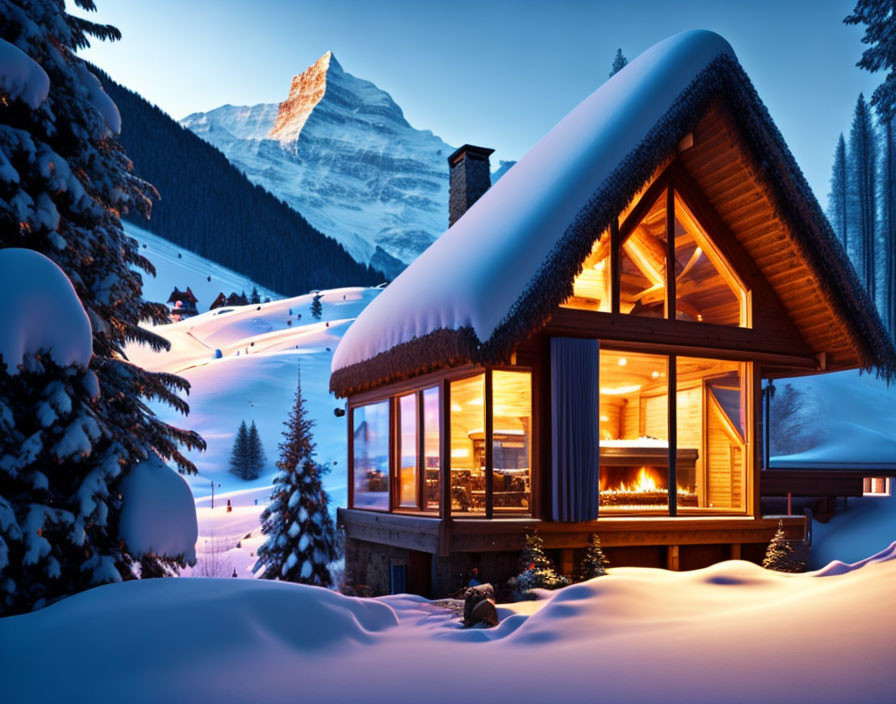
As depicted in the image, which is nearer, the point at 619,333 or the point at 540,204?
the point at 540,204

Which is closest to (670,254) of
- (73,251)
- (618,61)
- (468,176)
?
(468,176)

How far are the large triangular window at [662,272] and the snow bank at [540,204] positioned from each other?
1.29 meters

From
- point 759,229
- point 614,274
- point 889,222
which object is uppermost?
point 889,222

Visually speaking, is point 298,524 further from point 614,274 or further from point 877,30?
point 877,30

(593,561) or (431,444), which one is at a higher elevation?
(431,444)

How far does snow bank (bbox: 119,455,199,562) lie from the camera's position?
6504mm

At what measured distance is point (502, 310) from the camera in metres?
7.58

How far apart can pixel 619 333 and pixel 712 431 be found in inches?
134

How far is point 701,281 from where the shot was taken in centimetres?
1058

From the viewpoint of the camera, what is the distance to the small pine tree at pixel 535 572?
26.9 ft

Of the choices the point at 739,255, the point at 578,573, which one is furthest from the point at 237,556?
the point at 739,255

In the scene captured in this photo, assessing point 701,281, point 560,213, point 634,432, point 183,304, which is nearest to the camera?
point 560,213

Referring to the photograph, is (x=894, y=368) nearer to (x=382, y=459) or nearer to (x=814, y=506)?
(x=814, y=506)

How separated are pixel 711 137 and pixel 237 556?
22.3 metres
